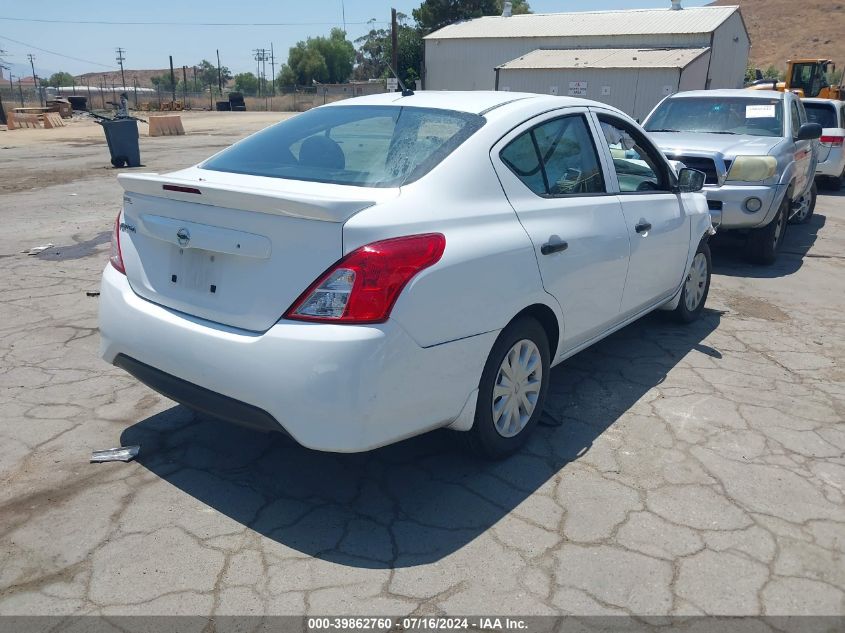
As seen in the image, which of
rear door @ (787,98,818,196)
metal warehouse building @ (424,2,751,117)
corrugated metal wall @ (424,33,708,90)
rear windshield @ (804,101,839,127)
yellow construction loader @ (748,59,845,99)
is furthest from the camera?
corrugated metal wall @ (424,33,708,90)

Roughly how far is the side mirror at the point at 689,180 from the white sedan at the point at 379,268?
0.96 m

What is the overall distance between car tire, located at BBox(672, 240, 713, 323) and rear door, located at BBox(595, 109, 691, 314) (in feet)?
1.20

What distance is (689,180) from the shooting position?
4.78m

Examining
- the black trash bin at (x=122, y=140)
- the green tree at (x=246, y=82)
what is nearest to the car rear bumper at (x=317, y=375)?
the black trash bin at (x=122, y=140)

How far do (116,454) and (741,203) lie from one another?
6357mm

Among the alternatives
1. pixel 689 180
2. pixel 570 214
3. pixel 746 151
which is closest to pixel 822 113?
pixel 746 151

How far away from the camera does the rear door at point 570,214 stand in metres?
3.29

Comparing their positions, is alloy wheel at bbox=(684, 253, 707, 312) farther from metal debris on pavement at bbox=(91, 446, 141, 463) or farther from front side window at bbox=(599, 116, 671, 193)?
metal debris on pavement at bbox=(91, 446, 141, 463)

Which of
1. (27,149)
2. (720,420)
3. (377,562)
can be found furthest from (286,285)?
(27,149)

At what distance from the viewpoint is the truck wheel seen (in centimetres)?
742

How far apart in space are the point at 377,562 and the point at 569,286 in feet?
5.47

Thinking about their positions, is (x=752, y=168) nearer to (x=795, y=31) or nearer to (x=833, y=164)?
(x=833, y=164)

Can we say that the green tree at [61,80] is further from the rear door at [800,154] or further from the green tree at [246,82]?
the rear door at [800,154]

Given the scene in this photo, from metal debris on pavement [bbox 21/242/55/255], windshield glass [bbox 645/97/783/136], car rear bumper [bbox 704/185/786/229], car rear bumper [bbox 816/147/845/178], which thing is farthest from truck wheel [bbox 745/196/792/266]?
metal debris on pavement [bbox 21/242/55/255]
